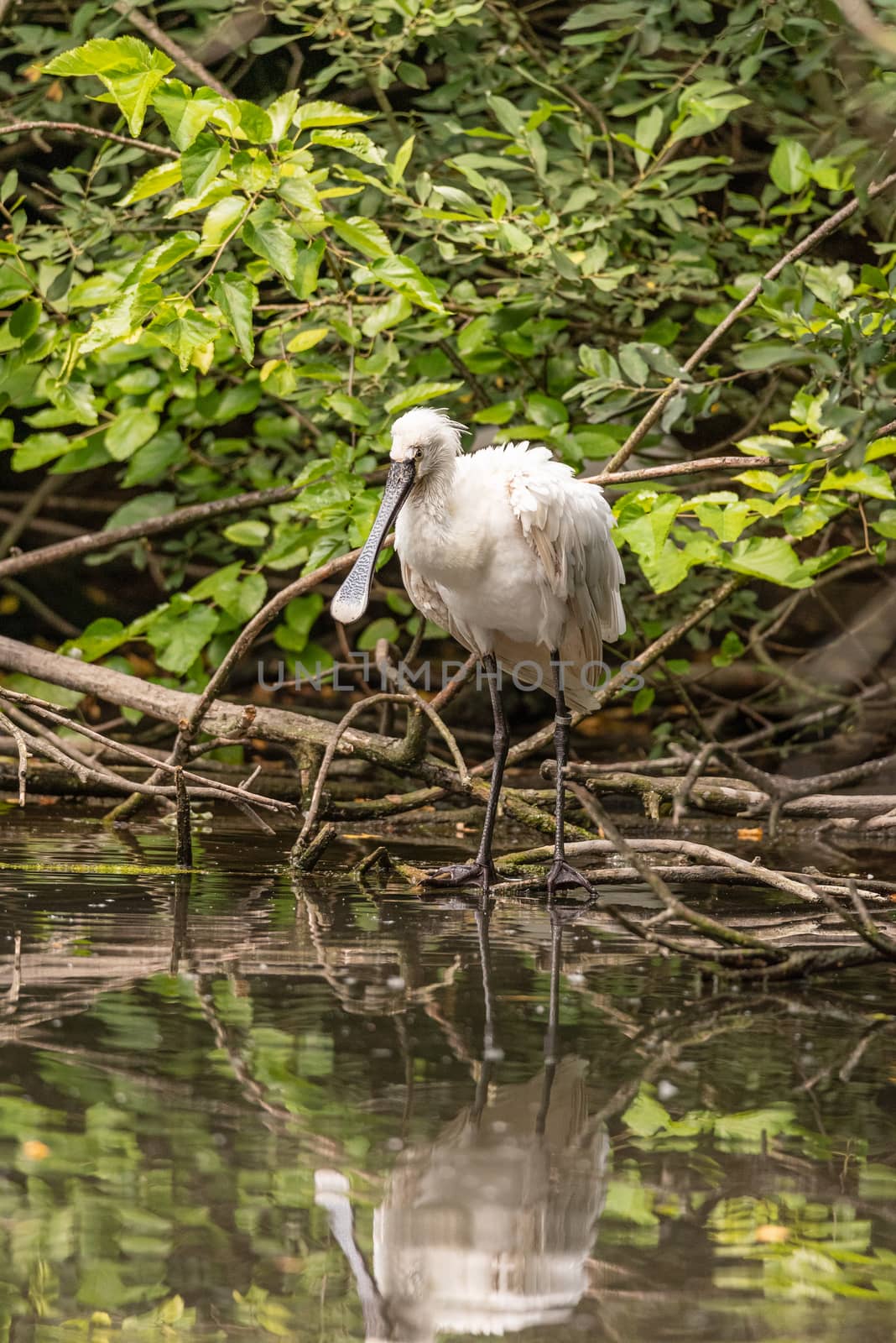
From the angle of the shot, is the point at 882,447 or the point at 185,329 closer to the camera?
the point at 185,329

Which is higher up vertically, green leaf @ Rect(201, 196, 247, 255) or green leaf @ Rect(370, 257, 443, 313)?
green leaf @ Rect(201, 196, 247, 255)

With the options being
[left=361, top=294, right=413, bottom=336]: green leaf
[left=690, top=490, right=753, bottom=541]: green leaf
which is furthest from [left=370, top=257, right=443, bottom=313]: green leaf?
[left=690, top=490, right=753, bottom=541]: green leaf

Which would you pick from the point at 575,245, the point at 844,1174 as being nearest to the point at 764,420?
the point at 575,245

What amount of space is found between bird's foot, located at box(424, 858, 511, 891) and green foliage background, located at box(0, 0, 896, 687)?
111 centimetres

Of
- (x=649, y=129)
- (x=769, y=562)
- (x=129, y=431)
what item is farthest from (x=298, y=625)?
(x=769, y=562)

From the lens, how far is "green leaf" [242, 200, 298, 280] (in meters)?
4.38

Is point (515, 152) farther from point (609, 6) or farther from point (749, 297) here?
point (749, 297)

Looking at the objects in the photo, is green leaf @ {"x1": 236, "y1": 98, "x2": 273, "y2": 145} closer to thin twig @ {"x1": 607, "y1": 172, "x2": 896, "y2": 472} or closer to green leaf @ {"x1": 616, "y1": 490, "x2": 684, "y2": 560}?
thin twig @ {"x1": 607, "y1": 172, "x2": 896, "y2": 472}

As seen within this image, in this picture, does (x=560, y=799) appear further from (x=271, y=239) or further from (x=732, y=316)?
(x=271, y=239)

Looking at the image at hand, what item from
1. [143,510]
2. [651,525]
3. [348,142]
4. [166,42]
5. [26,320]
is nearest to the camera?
[348,142]

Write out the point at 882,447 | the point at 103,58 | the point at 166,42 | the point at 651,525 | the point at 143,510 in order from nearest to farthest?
the point at 103,58
the point at 882,447
the point at 651,525
the point at 166,42
the point at 143,510

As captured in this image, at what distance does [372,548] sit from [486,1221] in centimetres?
319

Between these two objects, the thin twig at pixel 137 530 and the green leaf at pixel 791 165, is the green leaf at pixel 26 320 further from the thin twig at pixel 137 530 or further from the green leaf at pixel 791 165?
the green leaf at pixel 791 165

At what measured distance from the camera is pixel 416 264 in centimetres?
557
